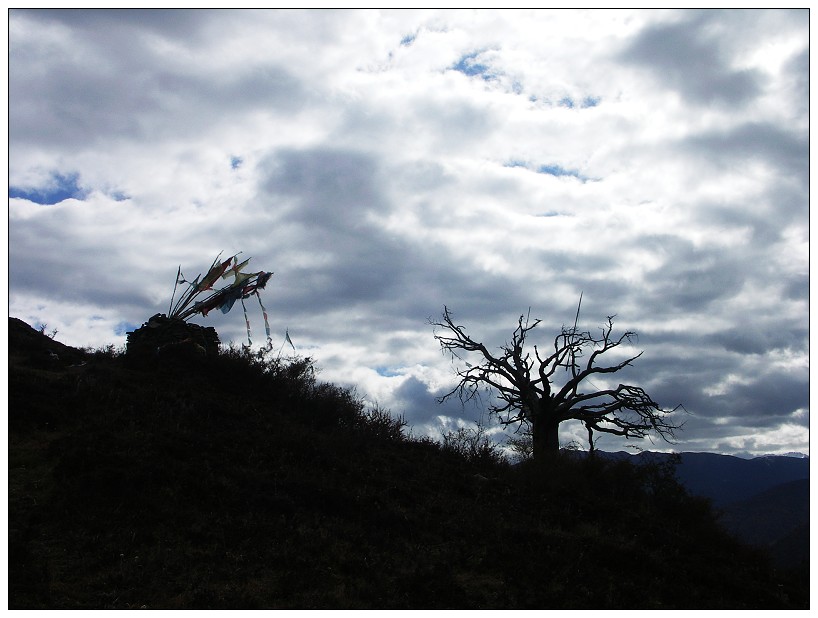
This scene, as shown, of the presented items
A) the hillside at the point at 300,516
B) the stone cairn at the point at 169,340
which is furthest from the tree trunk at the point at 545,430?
the stone cairn at the point at 169,340

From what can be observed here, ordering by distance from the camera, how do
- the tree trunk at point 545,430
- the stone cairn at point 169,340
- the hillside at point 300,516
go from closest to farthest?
the hillside at point 300,516 → the stone cairn at point 169,340 → the tree trunk at point 545,430

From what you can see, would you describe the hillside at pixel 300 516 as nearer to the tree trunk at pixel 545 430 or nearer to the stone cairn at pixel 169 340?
the stone cairn at pixel 169 340

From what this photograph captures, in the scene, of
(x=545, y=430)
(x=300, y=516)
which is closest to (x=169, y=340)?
(x=300, y=516)

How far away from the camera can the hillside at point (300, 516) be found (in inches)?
452

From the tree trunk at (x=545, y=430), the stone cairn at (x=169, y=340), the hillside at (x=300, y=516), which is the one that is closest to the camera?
the hillside at (x=300, y=516)

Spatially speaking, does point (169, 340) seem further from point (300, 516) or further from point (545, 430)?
point (545, 430)

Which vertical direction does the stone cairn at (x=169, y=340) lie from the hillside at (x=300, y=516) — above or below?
above

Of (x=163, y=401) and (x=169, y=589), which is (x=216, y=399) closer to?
(x=163, y=401)

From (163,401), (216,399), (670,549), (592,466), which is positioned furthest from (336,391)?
(670,549)

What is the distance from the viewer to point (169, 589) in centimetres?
1080

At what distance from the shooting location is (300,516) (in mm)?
14586

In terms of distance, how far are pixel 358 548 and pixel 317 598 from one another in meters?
2.48

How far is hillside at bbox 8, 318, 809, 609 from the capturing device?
11.5 meters

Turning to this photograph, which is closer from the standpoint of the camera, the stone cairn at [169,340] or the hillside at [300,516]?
the hillside at [300,516]
